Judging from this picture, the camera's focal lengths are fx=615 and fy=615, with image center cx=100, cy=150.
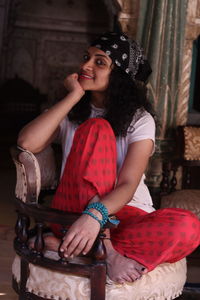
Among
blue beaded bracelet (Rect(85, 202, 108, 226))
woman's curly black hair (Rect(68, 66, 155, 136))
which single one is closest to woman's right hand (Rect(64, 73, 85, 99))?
woman's curly black hair (Rect(68, 66, 155, 136))

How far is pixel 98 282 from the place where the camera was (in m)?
2.29

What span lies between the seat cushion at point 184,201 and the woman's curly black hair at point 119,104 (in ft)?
4.24

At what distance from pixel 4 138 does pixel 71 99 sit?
7.03 m

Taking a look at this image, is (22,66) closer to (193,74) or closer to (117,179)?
(193,74)

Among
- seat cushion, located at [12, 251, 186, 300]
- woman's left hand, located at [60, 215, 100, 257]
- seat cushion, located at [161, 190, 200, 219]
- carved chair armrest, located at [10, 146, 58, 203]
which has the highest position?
carved chair armrest, located at [10, 146, 58, 203]

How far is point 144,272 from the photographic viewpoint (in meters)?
2.33

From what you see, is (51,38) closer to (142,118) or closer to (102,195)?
(142,118)

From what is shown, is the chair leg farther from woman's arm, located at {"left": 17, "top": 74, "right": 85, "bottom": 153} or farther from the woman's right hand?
the woman's right hand

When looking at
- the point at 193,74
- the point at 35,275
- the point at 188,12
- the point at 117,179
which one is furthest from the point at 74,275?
the point at 193,74

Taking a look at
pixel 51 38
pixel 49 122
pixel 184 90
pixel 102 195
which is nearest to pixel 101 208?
pixel 102 195

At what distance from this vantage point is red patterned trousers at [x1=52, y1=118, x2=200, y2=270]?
7.84 ft

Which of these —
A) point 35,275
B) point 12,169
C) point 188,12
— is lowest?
point 12,169

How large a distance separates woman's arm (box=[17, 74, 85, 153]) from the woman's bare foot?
25.3 inches

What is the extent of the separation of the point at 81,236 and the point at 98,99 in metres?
0.86
